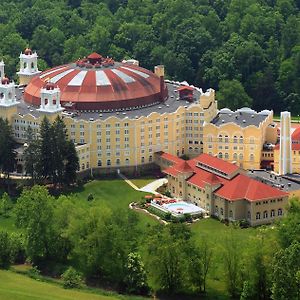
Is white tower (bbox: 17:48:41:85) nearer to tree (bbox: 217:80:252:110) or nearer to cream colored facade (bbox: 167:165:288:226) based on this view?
tree (bbox: 217:80:252:110)

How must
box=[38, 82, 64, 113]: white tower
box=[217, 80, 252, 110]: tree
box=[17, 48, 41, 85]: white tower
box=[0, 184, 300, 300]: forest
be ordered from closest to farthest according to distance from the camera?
1. box=[0, 184, 300, 300]: forest
2. box=[38, 82, 64, 113]: white tower
3. box=[17, 48, 41, 85]: white tower
4. box=[217, 80, 252, 110]: tree

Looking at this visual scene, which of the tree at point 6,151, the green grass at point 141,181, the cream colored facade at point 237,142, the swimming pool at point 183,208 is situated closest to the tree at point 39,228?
the swimming pool at point 183,208

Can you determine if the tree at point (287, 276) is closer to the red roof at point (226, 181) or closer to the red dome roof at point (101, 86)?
the red roof at point (226, 181)

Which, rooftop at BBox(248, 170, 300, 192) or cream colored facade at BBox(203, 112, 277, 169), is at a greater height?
cream colored facade at BBox(203, 112, 277, 169)

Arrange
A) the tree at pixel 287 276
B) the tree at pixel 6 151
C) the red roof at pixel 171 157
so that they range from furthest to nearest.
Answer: the red roof at pixel 171 157
the tree at pixel 6 151
the tree at pixel 287 276

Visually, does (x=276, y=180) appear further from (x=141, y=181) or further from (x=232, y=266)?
(x=232, y=266)

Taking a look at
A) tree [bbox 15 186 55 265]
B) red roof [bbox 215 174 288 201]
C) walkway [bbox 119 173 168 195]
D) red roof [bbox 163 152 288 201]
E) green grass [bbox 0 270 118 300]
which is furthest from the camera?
walkway [bbox 119 173 168 195]

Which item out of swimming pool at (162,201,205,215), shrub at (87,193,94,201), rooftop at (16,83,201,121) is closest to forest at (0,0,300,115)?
rooftop at (16,83,201,121)

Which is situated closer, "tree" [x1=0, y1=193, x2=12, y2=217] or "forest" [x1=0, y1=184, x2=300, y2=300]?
"forest" [x1=0, y1=184, x2=300, y2=300]
